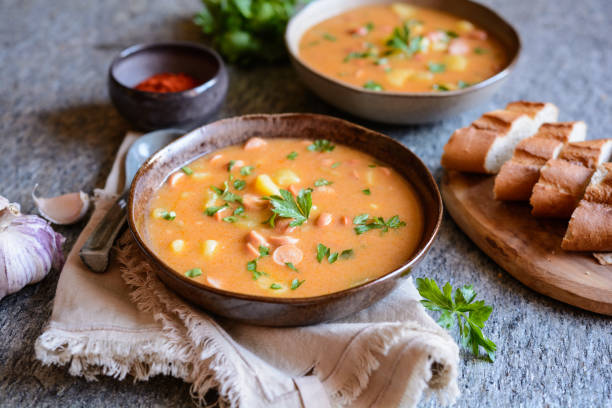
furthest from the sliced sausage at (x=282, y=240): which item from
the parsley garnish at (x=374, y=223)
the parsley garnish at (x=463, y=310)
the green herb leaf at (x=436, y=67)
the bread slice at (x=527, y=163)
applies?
the green herb leaf at (x=436, y=67)

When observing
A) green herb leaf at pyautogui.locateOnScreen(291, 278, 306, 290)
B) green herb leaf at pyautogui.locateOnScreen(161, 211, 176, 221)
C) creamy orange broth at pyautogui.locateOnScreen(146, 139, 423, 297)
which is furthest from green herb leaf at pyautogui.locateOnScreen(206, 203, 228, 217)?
green herb leaf at pyautogui.locateOnScreen(291, 278, 306, 290)

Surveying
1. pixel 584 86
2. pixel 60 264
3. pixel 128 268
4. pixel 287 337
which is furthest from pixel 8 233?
pixel 584 86

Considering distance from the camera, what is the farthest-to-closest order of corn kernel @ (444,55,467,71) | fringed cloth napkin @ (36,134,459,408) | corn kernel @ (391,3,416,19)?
corn kernel @ (391,3,416,19) < corn kernel @ (444,55,467,71) < fringed cloth napkin @ (36,134,459,408)

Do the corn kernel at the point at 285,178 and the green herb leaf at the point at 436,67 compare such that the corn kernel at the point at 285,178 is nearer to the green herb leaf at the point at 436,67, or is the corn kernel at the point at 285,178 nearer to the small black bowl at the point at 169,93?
the small black bowl at the point at 169,93

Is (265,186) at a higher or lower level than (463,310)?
higher

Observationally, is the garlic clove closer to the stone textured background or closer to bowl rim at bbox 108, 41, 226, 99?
the stone textured background

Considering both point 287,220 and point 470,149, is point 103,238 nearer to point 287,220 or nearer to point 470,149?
point 287,220

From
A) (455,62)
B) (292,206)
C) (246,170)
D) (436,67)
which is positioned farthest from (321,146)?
(455,62)
